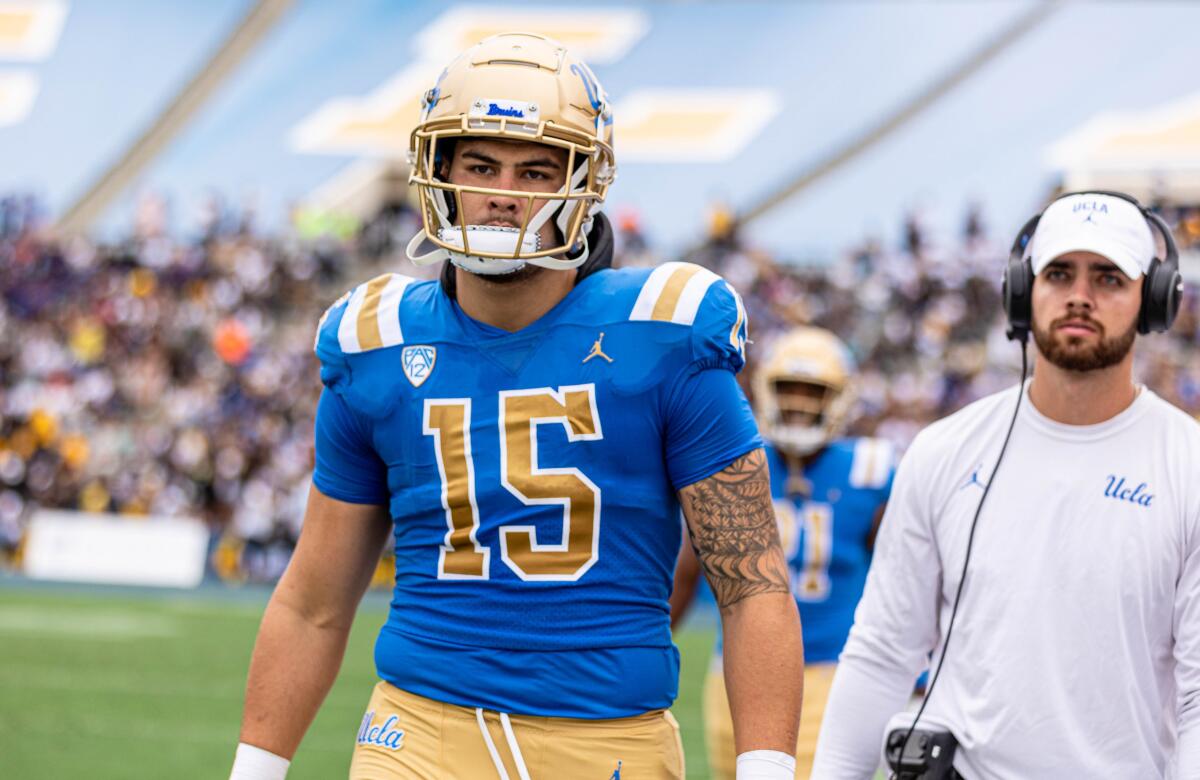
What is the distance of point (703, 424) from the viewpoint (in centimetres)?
270

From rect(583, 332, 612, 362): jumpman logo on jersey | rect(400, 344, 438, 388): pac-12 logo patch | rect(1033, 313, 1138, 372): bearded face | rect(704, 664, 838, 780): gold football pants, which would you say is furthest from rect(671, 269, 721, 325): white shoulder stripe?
rect(704, 664, 838, 780): gold football pants

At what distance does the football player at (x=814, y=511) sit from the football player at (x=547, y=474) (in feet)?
7.95

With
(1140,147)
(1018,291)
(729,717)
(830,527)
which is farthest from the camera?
(1140,147)

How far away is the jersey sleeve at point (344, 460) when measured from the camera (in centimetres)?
290

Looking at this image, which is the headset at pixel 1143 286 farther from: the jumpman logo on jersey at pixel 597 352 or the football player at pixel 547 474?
the jumpman logo on jersey at pixel 597 352

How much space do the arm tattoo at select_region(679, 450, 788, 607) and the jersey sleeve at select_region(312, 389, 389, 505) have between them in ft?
1.82

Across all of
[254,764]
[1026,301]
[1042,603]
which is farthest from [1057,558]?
[254,764]

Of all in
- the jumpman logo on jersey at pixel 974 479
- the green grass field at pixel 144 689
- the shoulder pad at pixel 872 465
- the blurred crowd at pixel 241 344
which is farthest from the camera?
the blurred crowd at pixel 241 344

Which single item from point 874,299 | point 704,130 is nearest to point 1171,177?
point 874,299

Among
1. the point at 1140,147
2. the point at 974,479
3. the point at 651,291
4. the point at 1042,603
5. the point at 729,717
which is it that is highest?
the point at 1140,147

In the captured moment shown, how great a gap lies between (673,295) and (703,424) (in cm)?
21

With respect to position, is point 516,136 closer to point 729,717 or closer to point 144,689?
point 729,717

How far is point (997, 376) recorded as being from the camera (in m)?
23.5

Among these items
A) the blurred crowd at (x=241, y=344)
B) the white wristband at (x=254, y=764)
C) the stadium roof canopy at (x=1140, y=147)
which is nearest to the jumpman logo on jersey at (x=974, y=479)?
the white wristband at (x=254, y=764)
